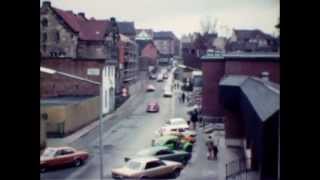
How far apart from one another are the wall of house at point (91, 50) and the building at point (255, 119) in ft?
5.81

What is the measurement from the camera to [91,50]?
5492 mm

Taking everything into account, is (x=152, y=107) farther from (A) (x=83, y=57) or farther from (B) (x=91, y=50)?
(A) (x=83, y=57)

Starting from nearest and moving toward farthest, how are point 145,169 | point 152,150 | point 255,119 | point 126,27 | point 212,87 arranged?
point 255,119
point 145,169
point 152,150
point 126,27
point 212,87

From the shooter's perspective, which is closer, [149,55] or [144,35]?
[149,55]

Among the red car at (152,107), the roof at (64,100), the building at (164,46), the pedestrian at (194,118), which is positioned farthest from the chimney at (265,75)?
the roof at (64,100)

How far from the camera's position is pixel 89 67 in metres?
5.29

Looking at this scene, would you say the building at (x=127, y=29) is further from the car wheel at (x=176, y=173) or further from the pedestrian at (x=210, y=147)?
the car wheel at (x=176, y=173)

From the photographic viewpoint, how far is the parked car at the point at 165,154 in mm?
4867

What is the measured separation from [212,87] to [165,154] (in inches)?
118

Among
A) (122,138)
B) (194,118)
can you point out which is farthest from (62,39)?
(194,118)

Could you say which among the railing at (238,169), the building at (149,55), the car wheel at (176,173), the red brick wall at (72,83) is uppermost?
the building at (149,55)

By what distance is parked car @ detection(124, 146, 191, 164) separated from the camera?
487 centimetres
